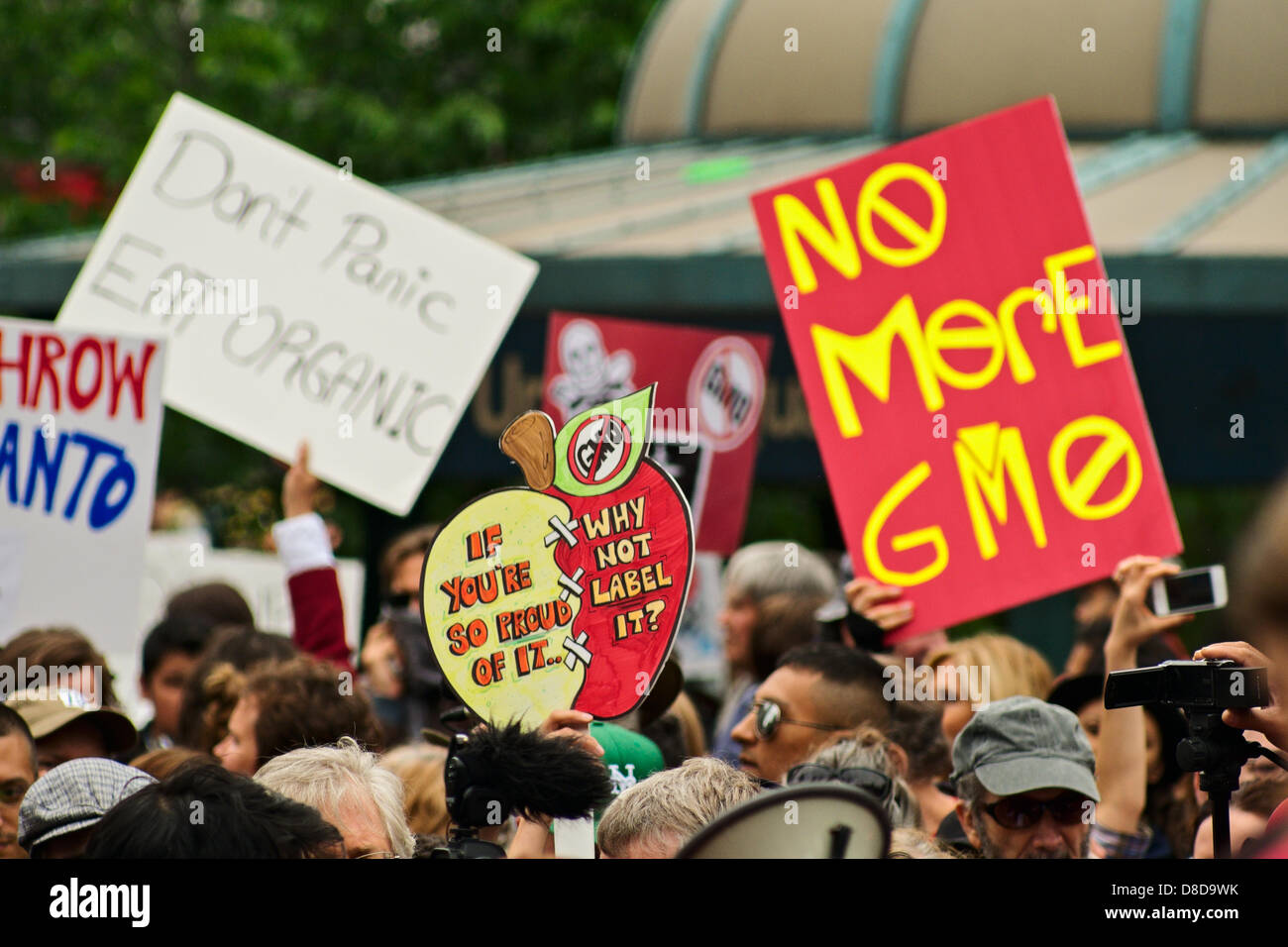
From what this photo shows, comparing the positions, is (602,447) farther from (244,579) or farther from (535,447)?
(244,579)

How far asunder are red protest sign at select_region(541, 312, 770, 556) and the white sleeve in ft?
3.64

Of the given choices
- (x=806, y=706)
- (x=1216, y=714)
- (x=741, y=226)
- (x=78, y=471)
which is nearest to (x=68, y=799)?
(x=806, y=706)

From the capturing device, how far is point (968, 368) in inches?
153

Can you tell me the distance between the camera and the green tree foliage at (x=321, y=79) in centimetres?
1669

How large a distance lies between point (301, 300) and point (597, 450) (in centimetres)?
256

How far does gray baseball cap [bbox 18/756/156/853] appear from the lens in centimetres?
295

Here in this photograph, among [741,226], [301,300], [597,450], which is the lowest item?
[597,450]

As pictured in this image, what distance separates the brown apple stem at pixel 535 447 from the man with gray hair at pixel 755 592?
2073 mm

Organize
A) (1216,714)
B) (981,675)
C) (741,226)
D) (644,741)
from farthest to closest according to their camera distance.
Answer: (741,226) < (981,675) < (644,741) < (1216,714)

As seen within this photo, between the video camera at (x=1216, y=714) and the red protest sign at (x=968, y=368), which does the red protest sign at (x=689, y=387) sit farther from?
the video camera at (x=1216, y=714)

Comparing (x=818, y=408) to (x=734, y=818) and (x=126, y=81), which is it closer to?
(x=734, y=818)

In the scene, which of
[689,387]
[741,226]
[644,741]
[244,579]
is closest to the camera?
[644,741]

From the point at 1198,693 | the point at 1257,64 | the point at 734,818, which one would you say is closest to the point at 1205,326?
the point at 1257,64

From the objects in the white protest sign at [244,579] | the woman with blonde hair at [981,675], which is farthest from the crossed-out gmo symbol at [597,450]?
the white protest sign at [244,579]
